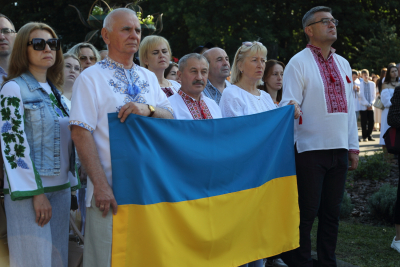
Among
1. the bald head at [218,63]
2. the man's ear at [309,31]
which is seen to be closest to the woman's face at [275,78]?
the bald head at [218,63]

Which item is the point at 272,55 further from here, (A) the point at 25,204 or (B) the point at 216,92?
(A) the point at 25,204

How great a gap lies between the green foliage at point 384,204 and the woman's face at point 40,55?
5.08 m

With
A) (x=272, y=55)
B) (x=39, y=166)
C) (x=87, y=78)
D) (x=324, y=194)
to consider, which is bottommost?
(x=324, y=194)

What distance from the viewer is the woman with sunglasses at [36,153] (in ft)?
8.74

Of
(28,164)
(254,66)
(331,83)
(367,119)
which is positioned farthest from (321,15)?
(367,119)

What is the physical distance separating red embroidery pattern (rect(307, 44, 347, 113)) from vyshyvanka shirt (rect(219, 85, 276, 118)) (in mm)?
576

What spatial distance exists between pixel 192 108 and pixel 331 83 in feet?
4.40

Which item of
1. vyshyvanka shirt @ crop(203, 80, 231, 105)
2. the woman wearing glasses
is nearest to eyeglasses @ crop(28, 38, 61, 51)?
vyshyvanka shirt @ crop(203, 80, 231, 105)

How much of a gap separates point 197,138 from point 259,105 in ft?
3.30

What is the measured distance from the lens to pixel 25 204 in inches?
105

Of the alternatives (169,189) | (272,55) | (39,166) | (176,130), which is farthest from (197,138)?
(272,55)

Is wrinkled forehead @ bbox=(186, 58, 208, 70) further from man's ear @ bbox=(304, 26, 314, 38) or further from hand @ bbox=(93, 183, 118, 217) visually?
hand @ bbox=(93, 183, 118, 217)

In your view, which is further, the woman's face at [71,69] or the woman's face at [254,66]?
the woman's face at [71,69]

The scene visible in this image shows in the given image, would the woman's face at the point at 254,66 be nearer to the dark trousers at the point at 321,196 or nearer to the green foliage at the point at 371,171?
the dark trousers at the point at 321,196
